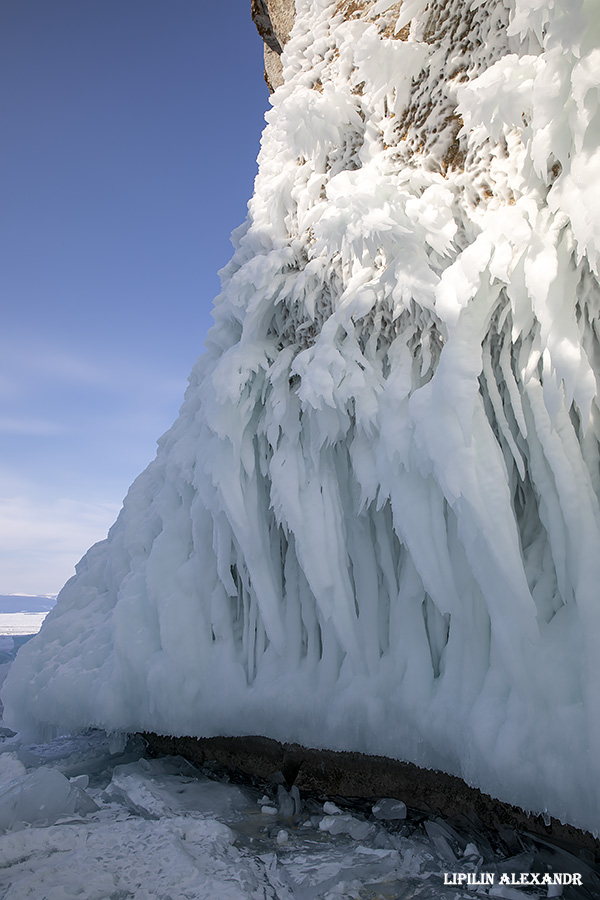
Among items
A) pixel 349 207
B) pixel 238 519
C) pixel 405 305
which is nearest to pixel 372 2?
pixel 349 207

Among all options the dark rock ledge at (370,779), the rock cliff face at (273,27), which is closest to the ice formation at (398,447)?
the dark rock ledge at (370,779)

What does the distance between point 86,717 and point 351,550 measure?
2.26m

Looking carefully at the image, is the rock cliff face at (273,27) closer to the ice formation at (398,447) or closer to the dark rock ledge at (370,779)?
the ice formation at (398,447)

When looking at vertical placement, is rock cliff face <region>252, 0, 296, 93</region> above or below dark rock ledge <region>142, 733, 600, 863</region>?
above

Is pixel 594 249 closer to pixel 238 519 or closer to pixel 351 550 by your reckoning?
pixel 351 550

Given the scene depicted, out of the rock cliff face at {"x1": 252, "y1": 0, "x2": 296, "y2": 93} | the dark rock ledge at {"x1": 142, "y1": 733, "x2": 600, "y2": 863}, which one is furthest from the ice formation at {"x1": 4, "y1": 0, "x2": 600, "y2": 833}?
the rock cliff face at {"x1": 252, "y1": 0, "x2": 296, "y2": 93}

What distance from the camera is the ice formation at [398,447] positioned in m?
2.24

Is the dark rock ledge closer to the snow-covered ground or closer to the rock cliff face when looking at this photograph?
the snow-covered ground

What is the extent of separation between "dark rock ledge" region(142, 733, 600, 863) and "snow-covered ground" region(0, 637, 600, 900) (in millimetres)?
92

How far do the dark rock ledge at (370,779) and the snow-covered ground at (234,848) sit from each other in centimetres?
9

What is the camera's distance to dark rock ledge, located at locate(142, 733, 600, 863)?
2.48 metres

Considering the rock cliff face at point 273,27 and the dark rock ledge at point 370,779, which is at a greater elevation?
the rock cliff face at point 273,27

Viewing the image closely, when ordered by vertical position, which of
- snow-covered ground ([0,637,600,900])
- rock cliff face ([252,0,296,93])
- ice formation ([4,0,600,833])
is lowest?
snow-covered ground ([0,637,600,900])

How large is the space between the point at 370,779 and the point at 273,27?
6.14 meters
